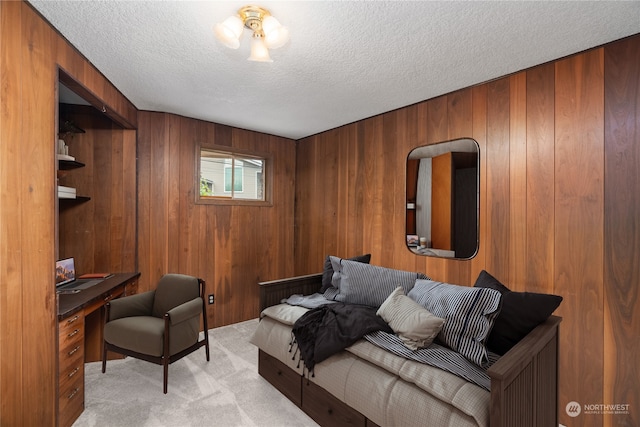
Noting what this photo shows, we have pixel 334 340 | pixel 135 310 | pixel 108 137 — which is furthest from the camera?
pixel 108 137

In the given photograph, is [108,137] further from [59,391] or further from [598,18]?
[598,18]

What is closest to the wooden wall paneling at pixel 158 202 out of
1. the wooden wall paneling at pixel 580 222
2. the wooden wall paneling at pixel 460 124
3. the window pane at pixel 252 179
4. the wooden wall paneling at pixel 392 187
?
the window pane at pixel 252 179

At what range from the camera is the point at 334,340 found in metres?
1.86

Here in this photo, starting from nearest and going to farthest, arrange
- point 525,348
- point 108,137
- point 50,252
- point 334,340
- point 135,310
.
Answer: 1. point 525,348
2. point 50,252
3. point 334,340
4. point 135,310
5. point 108,137

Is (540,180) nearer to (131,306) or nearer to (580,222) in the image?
(580,222)

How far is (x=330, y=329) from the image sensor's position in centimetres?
195

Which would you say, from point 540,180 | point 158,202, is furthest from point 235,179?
point 540,180

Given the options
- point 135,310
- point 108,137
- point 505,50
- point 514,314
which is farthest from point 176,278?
point 505,50

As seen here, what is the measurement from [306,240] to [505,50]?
304cm

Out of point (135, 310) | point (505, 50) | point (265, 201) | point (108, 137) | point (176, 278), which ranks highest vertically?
point (505, 50)

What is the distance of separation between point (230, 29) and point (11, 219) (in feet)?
4.89

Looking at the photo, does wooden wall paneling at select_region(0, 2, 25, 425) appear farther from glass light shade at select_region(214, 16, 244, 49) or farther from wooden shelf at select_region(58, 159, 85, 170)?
wooden shelf at select_region(58, 159, 85, 170)

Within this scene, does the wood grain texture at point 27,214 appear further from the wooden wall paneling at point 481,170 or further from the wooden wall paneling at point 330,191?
the wooden wall paneling at point 481,170

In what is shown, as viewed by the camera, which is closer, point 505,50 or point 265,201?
point 505,50
